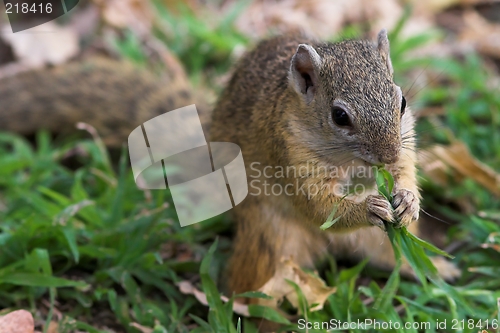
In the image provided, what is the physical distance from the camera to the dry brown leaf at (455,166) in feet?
13.5

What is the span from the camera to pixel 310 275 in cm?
334

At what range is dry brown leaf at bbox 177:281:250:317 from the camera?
132 inches

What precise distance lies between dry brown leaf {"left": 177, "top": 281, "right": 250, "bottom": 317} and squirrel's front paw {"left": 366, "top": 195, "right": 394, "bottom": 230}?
→ 0.95 metres

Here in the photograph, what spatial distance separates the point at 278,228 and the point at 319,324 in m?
0.64

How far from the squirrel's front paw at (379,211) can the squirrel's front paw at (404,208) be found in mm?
33

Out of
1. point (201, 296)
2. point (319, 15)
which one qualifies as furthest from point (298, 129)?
point (319, 15)

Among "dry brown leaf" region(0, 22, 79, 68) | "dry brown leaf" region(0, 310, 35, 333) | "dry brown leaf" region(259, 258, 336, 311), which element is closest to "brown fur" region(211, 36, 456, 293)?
"dry brown leaf" region(259, 258, 336, 311)

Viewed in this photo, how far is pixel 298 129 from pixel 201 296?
1.14m

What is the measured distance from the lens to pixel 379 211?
2826mm

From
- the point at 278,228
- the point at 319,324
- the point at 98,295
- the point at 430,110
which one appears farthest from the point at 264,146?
the point at 430,110

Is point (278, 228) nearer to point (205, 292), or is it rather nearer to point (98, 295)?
point (205, 292)

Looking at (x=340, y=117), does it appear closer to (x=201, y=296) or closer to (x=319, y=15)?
(x=201, y=296)

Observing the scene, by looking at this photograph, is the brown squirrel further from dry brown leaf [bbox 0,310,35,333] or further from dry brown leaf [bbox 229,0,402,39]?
dry brown leaf [bbox 229,0,402,39]

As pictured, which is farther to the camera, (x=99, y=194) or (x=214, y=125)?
(x=99, y=194)
